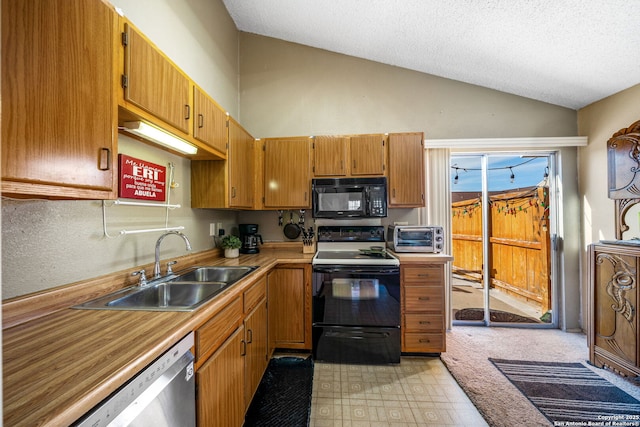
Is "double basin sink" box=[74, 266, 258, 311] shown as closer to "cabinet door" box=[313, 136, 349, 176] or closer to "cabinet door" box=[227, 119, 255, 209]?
"cabinet door" box=[227, 119, 255, 209]

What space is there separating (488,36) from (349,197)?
1812mm

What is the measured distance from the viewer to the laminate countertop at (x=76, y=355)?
0.59 metres

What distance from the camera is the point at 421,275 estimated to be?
90.6 inches

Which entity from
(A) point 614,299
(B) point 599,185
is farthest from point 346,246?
(B) point 599,185

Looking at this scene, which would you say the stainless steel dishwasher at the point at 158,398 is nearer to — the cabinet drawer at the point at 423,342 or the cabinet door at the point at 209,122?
the cabinet door at the point at 209,122

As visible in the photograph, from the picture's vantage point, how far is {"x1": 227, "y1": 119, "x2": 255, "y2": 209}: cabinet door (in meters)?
2.21

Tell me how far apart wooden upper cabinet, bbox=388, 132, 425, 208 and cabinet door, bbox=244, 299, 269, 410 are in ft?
5.55

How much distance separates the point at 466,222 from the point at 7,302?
378 cm

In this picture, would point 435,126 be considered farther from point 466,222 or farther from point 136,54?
point 136,54

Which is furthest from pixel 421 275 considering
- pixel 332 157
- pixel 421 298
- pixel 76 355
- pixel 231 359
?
pixel 76 355

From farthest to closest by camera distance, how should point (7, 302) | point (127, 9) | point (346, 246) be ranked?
point (346, 246), point (127, 9), point (7, 302)

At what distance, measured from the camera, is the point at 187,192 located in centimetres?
212

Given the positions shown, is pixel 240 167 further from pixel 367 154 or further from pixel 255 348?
pixel 255 348

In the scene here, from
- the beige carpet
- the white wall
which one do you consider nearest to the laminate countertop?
the beige carpet
